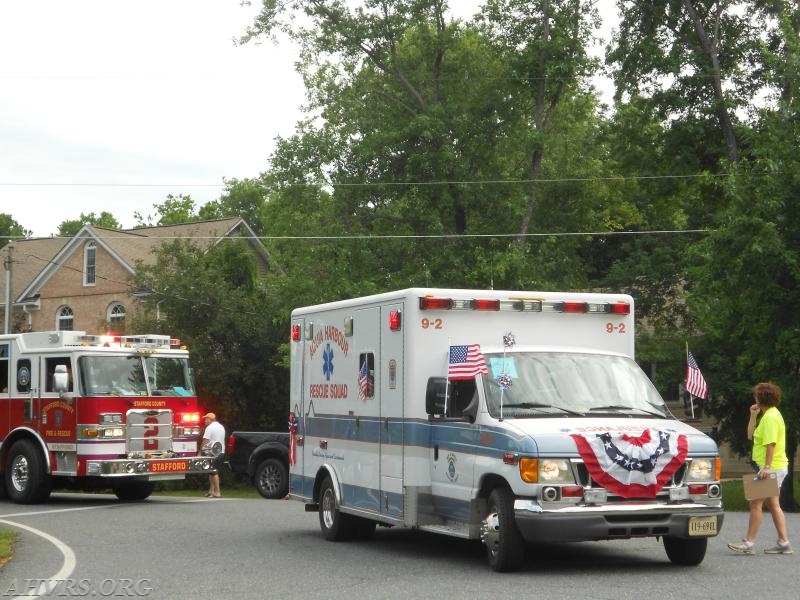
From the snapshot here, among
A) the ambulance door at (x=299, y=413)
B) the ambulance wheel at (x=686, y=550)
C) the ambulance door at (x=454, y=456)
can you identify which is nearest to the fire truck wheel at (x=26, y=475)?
the ambulance door at (x=299, y=413)

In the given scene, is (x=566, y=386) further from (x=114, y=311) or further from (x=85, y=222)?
(x=85, y=222)

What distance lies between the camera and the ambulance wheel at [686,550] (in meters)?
11.9

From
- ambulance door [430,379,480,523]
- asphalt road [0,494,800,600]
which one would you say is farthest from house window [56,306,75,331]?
ambulance door [430,379,480,523]

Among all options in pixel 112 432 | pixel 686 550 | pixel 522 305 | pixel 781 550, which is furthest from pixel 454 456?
pixel 112 432

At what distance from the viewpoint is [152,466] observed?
22766 mm

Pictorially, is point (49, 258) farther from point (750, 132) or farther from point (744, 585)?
point (744, 585)

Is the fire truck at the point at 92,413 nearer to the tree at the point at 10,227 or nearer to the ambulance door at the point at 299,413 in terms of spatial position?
the ambulance door at the point at 299,413

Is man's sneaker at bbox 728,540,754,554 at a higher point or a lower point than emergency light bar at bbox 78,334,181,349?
lower

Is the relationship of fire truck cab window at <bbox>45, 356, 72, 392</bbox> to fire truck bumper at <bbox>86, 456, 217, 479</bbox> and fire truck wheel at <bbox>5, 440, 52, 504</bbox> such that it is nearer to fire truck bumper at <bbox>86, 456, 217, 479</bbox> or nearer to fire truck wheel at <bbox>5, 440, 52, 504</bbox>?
fire truck wheel at <bbox>5, 440, 52, 504</bbox>

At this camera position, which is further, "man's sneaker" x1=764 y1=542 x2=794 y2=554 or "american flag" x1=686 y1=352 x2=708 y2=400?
"american flag" x1=686 y1=352 x2=708 y2=400

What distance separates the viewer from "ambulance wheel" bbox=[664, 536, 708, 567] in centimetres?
1193

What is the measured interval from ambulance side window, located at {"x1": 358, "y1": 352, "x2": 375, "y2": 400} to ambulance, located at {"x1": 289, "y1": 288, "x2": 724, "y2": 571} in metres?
0.02

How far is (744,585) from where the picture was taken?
10734mm

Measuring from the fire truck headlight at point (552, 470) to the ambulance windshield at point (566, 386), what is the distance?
82cm
